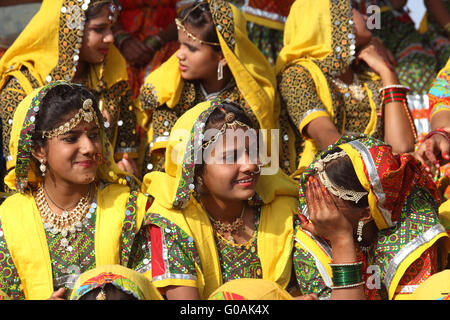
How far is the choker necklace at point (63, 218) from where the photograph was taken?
375cm

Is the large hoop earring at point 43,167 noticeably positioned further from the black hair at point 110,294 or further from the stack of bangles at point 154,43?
the stack of bangles at point 154,43

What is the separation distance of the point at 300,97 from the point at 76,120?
5.74 feet

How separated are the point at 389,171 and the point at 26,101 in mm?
1853

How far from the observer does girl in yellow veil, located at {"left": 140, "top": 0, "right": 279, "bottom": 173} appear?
496cm

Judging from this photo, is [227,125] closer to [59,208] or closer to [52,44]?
[59,208]

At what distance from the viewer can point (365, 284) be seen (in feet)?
12.0

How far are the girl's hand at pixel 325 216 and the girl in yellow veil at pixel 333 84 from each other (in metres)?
1.19

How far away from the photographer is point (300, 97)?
4973 mm

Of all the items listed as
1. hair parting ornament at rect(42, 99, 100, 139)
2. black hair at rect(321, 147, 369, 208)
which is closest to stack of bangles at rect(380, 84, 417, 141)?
black hair at rect(321, 147, 369, 208)

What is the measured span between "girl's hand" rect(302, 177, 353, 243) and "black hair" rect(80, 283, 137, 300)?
1055mm

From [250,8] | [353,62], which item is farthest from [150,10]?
[353,62]

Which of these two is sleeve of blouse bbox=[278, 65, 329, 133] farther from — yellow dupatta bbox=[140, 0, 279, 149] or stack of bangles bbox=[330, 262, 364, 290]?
stack of bangles bbox=[330, 262, 364, 290]

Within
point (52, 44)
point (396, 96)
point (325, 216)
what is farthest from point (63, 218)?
point (396, 96)
